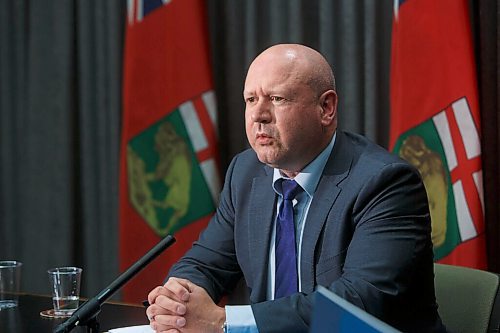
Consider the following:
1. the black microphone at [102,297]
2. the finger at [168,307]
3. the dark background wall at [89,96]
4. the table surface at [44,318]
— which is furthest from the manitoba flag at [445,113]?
the black microphone at [102,297]

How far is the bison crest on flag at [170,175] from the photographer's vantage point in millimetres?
3645

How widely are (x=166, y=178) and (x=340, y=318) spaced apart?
278 cm

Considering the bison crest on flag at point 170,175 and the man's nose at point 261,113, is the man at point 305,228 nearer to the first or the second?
the man's nose at point 261,113

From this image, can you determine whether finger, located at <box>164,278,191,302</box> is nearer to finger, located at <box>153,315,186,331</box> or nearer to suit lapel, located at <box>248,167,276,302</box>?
finger, located at <box>153,315,186,331</box>

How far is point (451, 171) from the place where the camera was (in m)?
3.11

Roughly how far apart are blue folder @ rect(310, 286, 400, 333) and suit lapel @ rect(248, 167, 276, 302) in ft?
4.34

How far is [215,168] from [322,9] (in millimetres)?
798

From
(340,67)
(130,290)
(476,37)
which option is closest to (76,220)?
(130,290)

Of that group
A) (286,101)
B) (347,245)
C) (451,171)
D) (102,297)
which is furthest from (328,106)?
(451,171)

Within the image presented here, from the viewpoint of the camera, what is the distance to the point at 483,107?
3.27 meters

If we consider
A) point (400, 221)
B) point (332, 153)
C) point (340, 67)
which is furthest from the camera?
point (340, 67)

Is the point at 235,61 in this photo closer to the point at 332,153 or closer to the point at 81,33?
the point at 81,33

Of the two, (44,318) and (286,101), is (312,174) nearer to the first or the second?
(286,101)

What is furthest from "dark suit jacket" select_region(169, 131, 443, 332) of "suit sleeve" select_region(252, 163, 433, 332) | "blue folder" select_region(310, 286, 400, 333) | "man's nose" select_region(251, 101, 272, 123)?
"blue folder" select_region(310, 286, 400, 333)
